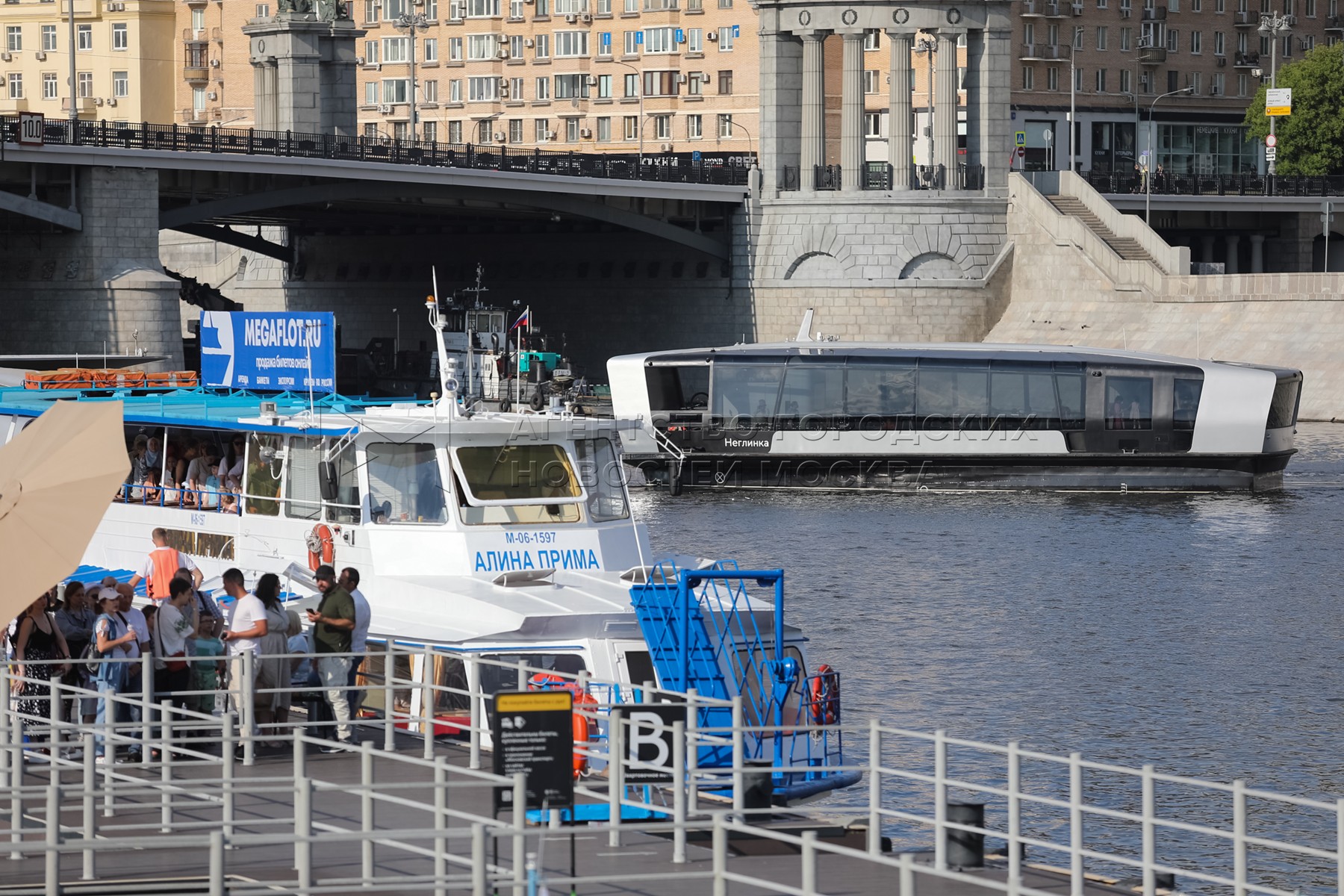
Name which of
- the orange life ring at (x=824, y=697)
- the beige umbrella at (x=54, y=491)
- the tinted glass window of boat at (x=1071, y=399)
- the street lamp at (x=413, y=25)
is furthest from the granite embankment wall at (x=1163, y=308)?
the beige umbrella at (x=54, y=491)

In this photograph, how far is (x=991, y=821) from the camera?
81.8 feet

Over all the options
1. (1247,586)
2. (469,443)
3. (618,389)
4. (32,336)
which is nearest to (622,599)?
(469,443)

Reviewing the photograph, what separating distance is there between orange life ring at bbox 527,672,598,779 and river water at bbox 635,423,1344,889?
555 centimetres

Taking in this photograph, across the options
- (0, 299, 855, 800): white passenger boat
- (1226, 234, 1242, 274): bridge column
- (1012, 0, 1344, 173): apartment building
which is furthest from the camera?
(1012, 0, 1344, 173): apartment building

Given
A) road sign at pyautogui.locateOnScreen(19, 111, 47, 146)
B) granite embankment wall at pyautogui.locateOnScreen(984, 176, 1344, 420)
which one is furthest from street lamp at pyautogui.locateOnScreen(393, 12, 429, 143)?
road sign at pyautogui.locateOnScreen(19, 111, 47, 146)

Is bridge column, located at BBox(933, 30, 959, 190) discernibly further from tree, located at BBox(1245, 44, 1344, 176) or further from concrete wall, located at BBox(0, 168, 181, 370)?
concrete wall, located at BBox(0, 168, 181, 370)

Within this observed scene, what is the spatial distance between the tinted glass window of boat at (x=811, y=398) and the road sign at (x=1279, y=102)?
59.2 metres

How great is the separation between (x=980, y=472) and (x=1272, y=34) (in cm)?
7274

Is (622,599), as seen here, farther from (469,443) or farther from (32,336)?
(32,336)

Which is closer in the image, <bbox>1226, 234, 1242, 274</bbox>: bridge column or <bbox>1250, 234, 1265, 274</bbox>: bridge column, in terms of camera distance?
<bbox>1250, 234, 1265, 274</bbox>: bridge column

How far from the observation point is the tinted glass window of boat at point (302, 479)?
2581 cm

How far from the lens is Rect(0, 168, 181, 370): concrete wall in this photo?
242 ft

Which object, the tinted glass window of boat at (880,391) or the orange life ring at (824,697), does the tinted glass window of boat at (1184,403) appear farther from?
the orange life ring at (824,697)

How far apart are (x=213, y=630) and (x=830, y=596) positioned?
2333cm
